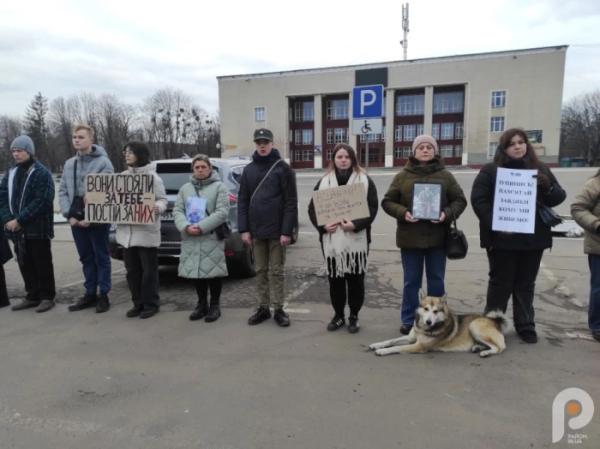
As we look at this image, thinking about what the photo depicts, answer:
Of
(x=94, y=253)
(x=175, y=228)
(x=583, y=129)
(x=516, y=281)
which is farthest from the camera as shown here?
(x=583, y=129)

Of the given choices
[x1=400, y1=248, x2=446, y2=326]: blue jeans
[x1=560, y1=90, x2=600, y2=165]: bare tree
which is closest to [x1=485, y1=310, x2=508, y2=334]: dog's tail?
[x1=400, y1=248, x2=446, y2=326]: blue jeans

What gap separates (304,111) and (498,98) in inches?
1109

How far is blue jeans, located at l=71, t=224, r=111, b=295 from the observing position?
17.2ft

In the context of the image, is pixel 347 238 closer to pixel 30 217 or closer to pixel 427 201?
pixel 427 201

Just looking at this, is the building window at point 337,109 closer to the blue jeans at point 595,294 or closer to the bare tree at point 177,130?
the bare tree at point 177,130

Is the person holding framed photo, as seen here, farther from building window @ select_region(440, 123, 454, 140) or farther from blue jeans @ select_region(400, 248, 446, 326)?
building window @ select_region(440, 123, 454, 140)

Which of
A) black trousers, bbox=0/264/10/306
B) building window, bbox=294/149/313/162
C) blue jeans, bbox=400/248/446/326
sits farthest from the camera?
building window, bbox=294/149/313/162

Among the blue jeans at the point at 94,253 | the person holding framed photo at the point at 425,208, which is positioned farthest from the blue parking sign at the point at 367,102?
the blue jeans at the point at 94,253

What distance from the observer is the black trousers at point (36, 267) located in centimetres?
540

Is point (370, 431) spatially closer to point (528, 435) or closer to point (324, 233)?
point (528, 435)

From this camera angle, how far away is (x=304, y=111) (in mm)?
67500

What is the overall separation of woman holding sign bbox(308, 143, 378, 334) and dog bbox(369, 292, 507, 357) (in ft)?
2.21

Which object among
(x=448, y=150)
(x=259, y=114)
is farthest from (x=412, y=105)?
(x=259, y=114)

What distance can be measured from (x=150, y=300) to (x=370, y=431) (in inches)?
130
